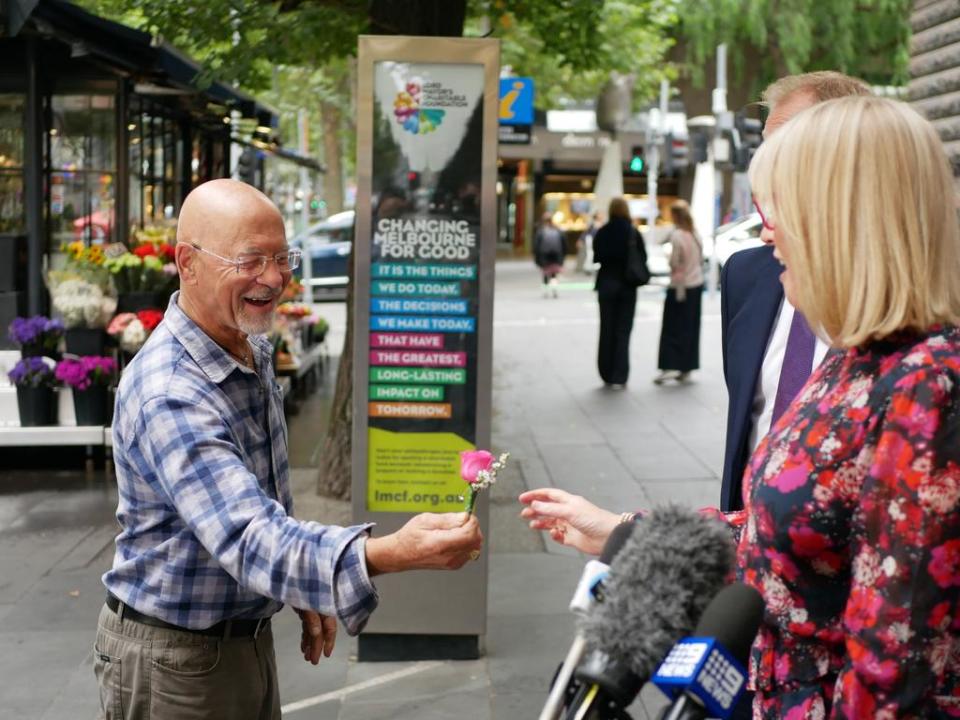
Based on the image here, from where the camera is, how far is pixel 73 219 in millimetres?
11125

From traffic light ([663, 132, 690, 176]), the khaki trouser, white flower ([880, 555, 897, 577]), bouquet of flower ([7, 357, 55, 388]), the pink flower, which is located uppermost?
traffic light ([663, 132, 690, 176])

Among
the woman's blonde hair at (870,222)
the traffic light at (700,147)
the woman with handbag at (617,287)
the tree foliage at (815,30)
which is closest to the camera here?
the woman's blonde hair at (870,222)

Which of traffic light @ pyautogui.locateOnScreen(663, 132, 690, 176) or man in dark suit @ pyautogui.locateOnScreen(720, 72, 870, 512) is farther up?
traffic light @ pyautogui.locateOnScreen(663, 132, 690, 176)

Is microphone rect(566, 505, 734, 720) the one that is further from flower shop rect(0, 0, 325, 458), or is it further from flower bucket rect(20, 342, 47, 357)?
flower bucket rect(20, 342, 47, 357)

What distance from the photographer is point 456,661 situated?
225 inches

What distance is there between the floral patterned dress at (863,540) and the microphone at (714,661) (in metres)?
0.22

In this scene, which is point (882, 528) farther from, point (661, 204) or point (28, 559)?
point (661, 204)

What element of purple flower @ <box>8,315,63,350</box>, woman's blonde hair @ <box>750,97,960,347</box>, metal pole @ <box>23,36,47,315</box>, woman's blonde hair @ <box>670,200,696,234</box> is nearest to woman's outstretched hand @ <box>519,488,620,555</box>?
woman's blonde hair @ <box>750,97,960,347</box>

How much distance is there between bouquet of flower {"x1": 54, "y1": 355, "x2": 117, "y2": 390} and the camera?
31.3 ft

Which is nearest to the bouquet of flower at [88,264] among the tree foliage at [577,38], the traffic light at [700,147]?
the tree foliage at [577,38]

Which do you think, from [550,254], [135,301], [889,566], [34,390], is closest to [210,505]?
[889,566]

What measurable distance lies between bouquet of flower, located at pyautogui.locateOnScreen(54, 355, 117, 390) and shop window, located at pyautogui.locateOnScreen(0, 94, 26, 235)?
1.58m

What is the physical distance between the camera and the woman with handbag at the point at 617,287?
563 inches

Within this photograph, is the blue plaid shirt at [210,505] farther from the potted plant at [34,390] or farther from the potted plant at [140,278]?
the potted plant at [140,278]
